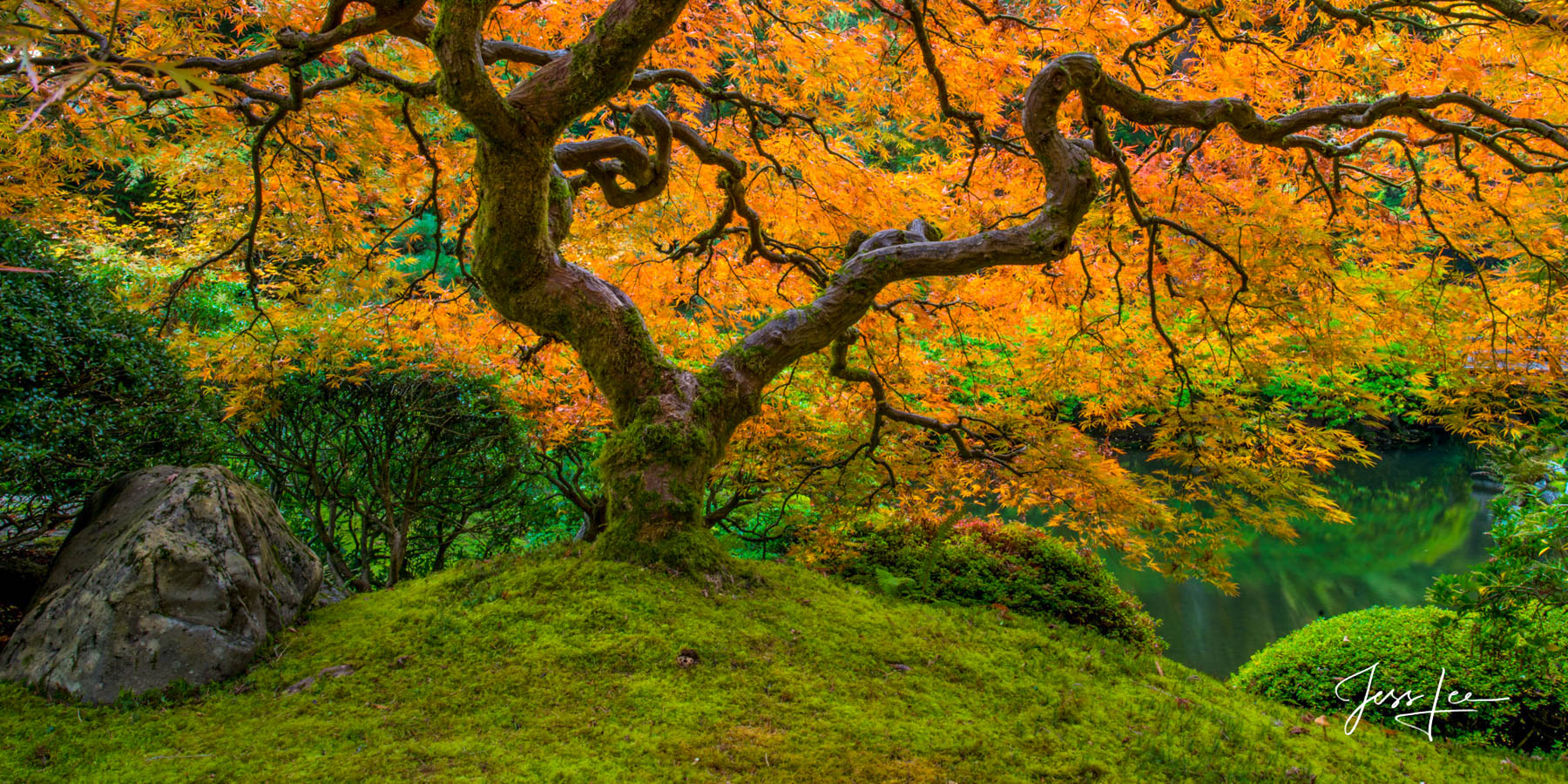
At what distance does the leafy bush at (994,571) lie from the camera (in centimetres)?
382

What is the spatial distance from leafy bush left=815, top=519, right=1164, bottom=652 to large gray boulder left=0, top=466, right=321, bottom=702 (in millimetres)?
2568

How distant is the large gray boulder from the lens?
2.07m

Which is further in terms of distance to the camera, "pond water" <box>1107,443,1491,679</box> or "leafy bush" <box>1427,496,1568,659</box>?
"pond water" <box>1107,443,1491,679</box>

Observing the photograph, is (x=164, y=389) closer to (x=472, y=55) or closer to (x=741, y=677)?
(x=472, y=55)

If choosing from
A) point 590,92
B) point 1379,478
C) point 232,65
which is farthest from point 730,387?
point 1379,478

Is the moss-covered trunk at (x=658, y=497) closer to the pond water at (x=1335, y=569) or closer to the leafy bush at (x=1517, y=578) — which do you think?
the leafy bush at (x=1517, y=578)

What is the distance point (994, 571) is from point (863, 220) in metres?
2.24

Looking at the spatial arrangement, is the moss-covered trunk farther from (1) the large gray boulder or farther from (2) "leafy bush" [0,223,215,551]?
(2) "leafy bush" [0,223,215,551]

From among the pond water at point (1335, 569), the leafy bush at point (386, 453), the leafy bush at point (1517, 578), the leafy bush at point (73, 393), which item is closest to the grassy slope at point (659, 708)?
the leafy bush at point (1517, 578)

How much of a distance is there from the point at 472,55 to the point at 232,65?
0.99 meters

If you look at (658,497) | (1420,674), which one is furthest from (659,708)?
(1420,674)

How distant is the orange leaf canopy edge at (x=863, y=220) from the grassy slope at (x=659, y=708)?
461 mm
